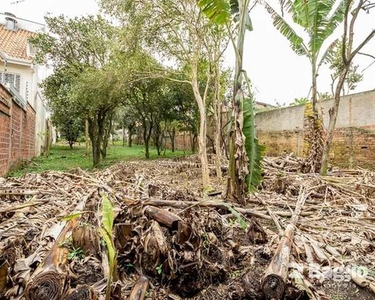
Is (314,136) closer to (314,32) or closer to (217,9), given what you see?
(314,32)

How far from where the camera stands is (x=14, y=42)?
14344 millimetres

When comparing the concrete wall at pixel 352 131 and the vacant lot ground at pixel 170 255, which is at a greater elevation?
the concrete wall at pixel 352 131

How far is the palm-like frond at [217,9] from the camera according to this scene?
4082 mm

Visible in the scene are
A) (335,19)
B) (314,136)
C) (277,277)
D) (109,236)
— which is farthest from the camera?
(314,136)

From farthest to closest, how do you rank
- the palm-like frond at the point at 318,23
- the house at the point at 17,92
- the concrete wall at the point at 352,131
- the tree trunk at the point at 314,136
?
the concrete wall at the point at 352,131 → the tree trunk at the point at 314,136 → the house at the point at 17,92 → the palm-like frond at the point at 318,23

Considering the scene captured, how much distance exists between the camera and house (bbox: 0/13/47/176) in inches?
268

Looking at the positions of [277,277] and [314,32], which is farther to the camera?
[314,32]

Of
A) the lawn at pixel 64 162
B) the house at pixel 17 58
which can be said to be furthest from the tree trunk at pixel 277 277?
the house at pixel 17 58

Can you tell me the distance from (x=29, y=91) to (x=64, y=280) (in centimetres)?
1460

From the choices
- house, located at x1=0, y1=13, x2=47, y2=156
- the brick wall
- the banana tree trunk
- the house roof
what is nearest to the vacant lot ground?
the banana tree trunk

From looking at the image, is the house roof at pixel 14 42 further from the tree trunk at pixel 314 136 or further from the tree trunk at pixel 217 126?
the tree trunk at pixel 314 136

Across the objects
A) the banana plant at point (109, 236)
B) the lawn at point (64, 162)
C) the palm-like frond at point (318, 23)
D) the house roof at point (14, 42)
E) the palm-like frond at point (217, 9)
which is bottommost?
the lawn at point (64, 162)

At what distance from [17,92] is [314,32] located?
8.48 meters

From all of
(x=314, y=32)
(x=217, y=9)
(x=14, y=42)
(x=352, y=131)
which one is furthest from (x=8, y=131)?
(x=14, y=42)
